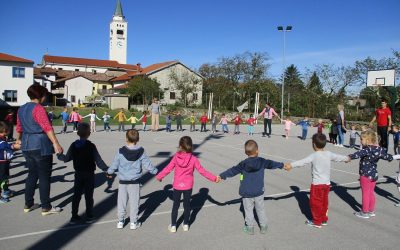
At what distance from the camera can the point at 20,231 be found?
4781 mm

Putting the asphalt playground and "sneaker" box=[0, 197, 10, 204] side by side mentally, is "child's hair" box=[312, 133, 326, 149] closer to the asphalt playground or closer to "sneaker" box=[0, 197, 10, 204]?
Answer: the asphalt playground

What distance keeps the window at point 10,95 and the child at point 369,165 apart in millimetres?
53723

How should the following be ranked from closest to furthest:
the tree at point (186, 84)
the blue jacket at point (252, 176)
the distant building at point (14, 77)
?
the blue jacket at point (252, 176), the distant building at point (14, 77), the tree at point (186, 84)

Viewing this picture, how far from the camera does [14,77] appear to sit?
5041 cm

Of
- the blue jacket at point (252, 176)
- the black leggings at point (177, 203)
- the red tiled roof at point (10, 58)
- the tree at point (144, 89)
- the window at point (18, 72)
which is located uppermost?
the red tiled roof at point (10, 58)

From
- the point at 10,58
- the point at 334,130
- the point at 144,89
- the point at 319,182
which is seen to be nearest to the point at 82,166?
the point at 319,182

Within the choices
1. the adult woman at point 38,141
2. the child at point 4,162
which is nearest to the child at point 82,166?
the adult woman at point 38,141

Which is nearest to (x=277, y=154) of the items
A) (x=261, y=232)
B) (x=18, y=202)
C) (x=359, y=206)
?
(x=359, y=206)

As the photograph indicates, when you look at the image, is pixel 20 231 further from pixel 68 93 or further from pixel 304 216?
pixel 68 93

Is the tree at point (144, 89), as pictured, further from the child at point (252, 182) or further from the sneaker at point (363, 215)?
the child at point (252, 182)

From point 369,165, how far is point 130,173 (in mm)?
3843

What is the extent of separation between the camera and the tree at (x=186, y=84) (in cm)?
5628

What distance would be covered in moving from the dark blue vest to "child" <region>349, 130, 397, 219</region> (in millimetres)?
4906

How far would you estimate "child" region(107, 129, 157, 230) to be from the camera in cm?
490
